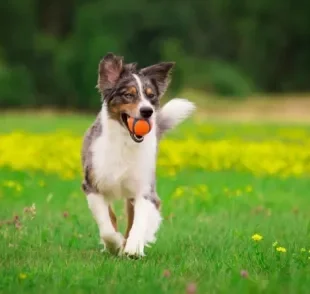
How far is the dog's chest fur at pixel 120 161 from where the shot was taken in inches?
280

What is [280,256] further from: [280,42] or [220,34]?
[220,34]

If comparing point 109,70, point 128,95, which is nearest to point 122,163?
point 128,95

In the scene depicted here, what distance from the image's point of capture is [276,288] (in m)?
4.79

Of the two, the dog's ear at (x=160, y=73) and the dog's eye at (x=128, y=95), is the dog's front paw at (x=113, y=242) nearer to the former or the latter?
the dog's eye at (x=128, y=95)

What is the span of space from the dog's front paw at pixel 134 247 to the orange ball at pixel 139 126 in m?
0.87

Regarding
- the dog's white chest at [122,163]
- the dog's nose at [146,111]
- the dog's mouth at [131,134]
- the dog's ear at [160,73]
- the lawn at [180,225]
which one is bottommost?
the lawn at [180,225]

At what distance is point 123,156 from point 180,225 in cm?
192

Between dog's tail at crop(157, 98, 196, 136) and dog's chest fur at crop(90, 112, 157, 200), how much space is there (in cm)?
133

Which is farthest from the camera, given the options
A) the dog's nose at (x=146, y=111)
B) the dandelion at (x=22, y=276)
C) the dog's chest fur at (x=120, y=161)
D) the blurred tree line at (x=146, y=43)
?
the blurred tree line at (x=146, y=43)

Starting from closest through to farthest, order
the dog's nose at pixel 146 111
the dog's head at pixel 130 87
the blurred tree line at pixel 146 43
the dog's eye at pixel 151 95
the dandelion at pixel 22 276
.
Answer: the dandelion at pixel 22 276 < the dog's nose at pixel 146 111 < the dog's head at pixel 130 87 < the dog's eye at pixel 151 95 < the blurred tree line at pixel 146 43

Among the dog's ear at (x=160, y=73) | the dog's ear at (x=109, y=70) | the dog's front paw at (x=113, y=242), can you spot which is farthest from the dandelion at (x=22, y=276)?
the dog's ear at (x=160, y=73)

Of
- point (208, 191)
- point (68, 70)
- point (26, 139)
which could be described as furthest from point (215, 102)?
point (208, 191)

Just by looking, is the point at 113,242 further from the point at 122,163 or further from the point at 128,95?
the point at 128,95

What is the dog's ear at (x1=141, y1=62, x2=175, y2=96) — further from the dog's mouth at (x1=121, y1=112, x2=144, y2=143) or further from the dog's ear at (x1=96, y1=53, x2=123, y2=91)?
the dog's mouth at (x1=121, y1=112, x2=144, y2=143)
